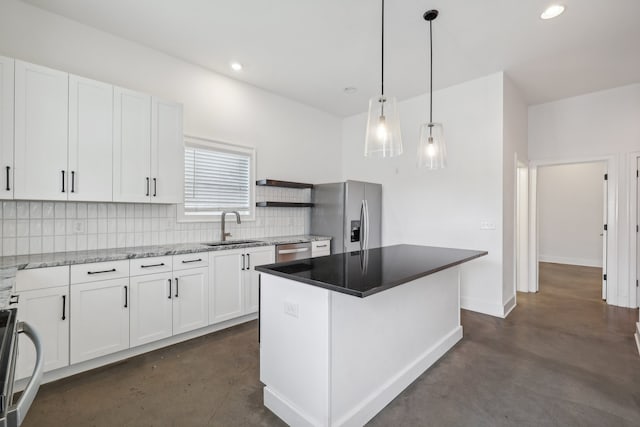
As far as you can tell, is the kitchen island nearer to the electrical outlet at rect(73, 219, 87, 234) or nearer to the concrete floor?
the concrete floor

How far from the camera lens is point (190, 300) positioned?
2996 mm

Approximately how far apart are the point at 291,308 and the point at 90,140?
227cm

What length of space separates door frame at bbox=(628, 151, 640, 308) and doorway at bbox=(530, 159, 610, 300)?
8.71 ft

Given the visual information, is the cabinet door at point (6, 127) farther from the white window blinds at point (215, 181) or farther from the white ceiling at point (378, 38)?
the white window blinds at point (215, 181)

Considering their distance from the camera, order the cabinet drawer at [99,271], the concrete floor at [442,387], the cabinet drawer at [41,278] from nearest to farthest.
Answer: the concrete floor at [442,387] → the cabinet drawer at [41,278] → the cabinet drawer at [99,271]

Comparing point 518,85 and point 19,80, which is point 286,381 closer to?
point 19,80

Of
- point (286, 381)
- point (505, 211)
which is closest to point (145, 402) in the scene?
point (286, 381)

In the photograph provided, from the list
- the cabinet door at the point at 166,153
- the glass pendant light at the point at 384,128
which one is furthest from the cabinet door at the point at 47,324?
the glass pendant light at the point at 384,128

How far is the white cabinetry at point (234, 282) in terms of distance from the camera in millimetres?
3178

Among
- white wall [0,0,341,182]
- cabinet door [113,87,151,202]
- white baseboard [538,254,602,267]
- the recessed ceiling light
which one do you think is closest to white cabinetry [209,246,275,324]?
cabinet door [113,87,151,202]

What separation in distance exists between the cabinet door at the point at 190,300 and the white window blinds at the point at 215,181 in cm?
91

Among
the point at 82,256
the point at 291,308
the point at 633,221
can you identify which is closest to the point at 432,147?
the point at 291,308

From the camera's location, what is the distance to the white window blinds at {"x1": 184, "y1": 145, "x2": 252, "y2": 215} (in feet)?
12.0

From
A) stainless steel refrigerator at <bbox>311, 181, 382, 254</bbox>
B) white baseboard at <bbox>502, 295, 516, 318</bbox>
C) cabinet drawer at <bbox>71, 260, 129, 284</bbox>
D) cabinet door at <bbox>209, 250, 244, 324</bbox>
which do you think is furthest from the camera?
stainless steel refrigerator at <bbox>311, 181, 382, 254</bbox>
